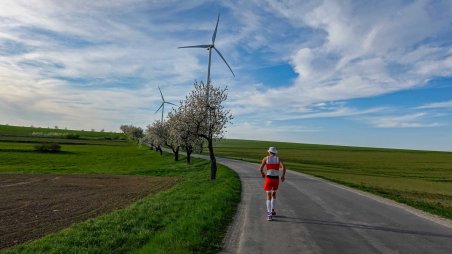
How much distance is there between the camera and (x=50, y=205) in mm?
20859

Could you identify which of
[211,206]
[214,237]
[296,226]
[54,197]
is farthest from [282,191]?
[54,197]

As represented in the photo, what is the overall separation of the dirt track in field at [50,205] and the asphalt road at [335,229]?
738 cm

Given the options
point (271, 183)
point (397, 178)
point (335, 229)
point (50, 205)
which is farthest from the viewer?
point (397, 178)

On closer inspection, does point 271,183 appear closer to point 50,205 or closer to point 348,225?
point 348,225

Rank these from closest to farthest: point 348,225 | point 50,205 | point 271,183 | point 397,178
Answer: point 348,225 < point 271,183 < point 50,205 < point 397,178

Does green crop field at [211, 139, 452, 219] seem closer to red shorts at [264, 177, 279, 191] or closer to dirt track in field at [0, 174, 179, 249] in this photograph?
red shorts at [264, 177, 279, 191]

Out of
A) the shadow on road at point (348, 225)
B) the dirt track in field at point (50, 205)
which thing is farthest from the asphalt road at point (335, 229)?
the dirt track in field at point (50, 205)

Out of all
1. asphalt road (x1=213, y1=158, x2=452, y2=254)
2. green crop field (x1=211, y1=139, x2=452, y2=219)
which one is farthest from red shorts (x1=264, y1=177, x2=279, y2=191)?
green crop field (x1=211, y1=139, x2=452, y2=219)

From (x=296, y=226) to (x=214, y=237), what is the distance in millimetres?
3120

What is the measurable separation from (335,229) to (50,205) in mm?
15672

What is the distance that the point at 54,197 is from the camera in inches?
955

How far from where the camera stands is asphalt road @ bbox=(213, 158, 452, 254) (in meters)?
10.0

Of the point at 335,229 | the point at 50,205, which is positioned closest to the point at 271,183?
the point at 335,229

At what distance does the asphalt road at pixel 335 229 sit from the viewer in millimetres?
10031
